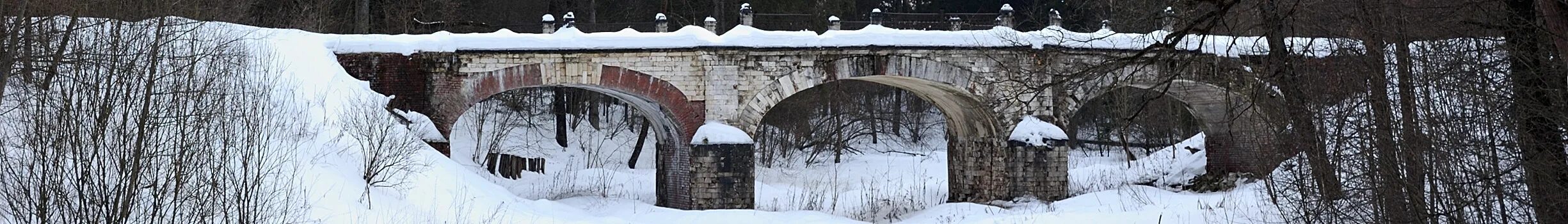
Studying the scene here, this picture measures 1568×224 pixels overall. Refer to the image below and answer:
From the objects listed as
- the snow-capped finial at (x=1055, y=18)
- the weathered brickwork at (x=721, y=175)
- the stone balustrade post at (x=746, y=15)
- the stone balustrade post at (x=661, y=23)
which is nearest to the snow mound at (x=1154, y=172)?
the snow-capped finial at (x=1055, y=18)

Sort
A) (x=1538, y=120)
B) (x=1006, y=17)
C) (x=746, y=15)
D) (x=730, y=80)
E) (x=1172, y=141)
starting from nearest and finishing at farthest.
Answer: (x=1538, y=120) < (x=730, y=80) < (x=1006, y=17) < (x=746, y=15) < (x=1172, y=141)

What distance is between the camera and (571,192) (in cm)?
2122

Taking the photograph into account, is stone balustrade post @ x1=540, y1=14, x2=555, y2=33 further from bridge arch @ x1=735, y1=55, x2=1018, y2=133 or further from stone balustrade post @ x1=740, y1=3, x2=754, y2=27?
bridge arch @ x1=735, y1=55, x2=1018, y2=133

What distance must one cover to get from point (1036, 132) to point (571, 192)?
6.57m

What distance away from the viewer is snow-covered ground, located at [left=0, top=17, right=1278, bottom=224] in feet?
40.6

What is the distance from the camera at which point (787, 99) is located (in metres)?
30.1

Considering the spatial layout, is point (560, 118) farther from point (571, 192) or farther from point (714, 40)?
point (714, 40)

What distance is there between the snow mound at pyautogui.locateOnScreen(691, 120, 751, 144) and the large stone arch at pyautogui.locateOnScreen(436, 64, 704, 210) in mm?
239

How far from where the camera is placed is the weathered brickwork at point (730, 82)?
58.1 feet

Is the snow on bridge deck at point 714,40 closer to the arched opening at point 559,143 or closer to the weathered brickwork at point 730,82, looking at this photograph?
the weathered brickwork at point 730,82

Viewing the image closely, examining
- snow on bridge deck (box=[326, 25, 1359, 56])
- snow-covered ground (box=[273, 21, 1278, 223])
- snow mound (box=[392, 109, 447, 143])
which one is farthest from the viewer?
snow on bridge deck (box=[326, 25, 1359, 56])


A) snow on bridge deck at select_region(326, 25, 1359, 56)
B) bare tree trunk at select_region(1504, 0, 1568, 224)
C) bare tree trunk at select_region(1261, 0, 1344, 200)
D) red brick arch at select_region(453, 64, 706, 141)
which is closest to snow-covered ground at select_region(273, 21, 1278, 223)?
snow on bridge deck at select_region(326, 25, 1359, 56)

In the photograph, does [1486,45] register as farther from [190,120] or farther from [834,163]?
[834,163]

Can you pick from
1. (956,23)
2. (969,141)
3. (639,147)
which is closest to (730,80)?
(956,23)
